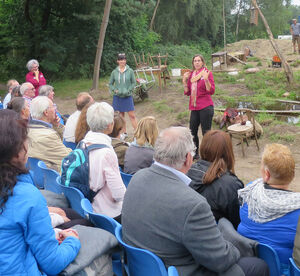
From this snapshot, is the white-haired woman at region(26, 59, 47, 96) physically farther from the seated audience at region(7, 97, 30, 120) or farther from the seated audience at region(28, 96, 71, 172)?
the seated audience at region(28, 96, 71, 172)

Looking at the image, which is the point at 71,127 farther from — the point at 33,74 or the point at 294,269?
the point at 33,74

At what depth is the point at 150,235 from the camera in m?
1.87

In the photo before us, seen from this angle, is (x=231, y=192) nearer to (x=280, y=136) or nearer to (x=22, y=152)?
(x=22, y=152)

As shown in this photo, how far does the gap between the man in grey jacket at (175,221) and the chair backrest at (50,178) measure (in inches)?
52.7

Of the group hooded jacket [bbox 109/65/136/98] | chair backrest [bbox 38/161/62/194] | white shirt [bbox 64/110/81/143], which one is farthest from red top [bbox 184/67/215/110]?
chair backrest [bbox 38/161/62/194]

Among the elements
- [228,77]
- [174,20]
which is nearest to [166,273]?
[228,77]

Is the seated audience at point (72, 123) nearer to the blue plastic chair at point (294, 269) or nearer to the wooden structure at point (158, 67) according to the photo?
the blue plastic chair at point (294, 269)

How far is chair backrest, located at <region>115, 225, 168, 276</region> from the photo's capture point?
1782 mm

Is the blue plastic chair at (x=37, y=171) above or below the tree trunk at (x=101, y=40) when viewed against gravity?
below

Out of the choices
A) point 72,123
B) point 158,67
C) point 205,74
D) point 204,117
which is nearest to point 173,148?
point 72,123

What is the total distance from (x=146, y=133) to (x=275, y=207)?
1.64m

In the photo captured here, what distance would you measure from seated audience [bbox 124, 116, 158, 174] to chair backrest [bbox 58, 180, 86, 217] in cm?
72

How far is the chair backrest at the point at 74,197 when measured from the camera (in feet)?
8.69

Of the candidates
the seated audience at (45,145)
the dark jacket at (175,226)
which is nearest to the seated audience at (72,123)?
the seated audience at (45,145)
